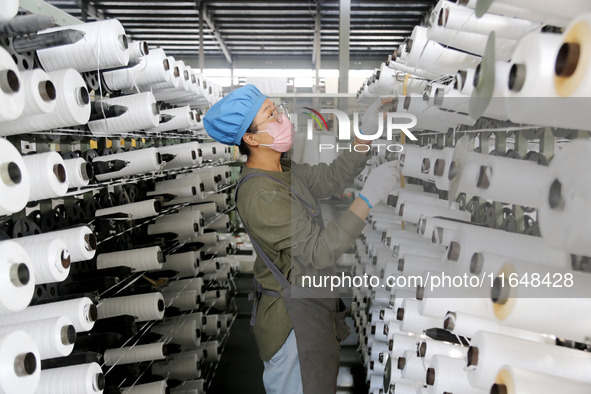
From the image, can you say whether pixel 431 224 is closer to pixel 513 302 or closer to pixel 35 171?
pixel 513 302

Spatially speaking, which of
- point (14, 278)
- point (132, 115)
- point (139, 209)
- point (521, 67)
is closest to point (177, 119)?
point (139, 209)

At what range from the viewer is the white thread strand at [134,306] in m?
2.19

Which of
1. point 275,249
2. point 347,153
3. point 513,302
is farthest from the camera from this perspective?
point 275,249

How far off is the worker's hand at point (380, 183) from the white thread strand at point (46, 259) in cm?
91

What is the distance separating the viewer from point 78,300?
4.40ft

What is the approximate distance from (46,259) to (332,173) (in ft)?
3.56

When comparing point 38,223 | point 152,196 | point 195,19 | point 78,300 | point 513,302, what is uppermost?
point 195,19

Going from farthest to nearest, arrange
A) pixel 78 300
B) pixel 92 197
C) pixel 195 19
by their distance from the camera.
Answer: pixel 195 19 → pixel 92 197 → pixel 78 300

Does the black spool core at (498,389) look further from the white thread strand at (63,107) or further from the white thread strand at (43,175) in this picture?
the white thread strand at (63,107)

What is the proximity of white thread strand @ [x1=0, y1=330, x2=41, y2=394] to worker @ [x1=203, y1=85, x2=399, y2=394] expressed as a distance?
87cm

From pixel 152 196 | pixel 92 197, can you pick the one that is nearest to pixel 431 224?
pixel 92 197

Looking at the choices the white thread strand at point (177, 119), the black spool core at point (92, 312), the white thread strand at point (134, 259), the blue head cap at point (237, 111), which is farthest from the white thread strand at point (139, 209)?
the black spool core at point (92, 312)

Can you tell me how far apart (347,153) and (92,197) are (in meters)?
1.27

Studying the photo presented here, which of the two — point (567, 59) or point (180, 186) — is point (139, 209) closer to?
point (180, 186)
